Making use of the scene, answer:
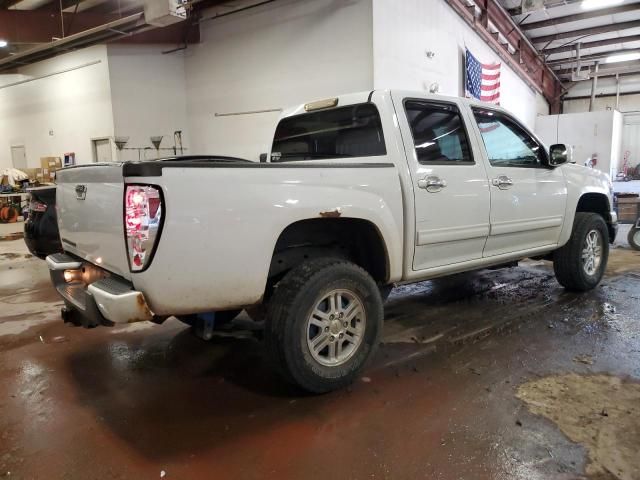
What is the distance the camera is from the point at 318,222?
268 cm

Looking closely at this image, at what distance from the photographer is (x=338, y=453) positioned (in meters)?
2.07

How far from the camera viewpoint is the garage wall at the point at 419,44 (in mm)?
7984

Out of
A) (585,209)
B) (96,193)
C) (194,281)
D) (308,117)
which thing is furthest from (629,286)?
(96,193)

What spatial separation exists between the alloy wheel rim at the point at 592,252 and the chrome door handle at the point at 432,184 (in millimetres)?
2330

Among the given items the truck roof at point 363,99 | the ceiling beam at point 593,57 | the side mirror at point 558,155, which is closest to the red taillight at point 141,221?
the truck roof at point 363,99

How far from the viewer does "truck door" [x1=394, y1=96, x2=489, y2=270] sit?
2.91 m

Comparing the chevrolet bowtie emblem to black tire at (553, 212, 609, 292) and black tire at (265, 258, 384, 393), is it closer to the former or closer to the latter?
black tire at (265, 258, 384, 393)

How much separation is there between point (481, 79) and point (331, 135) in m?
9.33

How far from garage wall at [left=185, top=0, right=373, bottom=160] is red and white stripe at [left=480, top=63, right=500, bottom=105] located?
15.4 ft

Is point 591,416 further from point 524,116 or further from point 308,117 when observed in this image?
point 524,116

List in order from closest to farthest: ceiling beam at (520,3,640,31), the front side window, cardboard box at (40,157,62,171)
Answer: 1. the front side window
2. ceiling beam at (520,3,640,31)
3. cardboard box at (40,157,62,171)

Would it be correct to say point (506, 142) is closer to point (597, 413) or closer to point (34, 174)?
point (597, 413)

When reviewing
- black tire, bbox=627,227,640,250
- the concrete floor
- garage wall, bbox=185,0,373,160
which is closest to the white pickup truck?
the concrete floor

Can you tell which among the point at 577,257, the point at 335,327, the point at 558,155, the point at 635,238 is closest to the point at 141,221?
the point at 335,327
